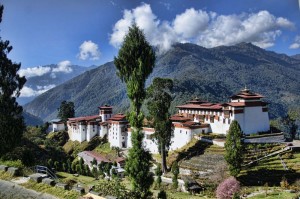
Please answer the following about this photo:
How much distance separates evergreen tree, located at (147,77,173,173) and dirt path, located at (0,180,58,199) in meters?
40.1

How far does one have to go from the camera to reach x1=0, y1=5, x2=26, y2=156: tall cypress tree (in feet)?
100.0

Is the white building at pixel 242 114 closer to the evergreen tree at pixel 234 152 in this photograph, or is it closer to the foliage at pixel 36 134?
the evergreen tree at pixel 234 152

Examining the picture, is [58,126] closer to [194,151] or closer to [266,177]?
[194,151]

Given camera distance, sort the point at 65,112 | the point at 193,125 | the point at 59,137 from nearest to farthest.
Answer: the point at 193,125 < the point at 59,137 < the point at 65,112

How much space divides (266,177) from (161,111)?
66.4ft

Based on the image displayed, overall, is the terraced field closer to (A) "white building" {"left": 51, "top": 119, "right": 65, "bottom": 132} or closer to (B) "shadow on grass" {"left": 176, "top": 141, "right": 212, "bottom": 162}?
(B) "shadow on grass" {"left": 176, "top": 141, "right": 212, "bottom": 162}

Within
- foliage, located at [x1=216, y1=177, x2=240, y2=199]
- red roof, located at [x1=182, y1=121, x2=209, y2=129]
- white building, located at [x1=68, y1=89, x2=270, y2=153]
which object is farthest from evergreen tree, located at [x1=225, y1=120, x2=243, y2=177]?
red roof, located at [x1=182, y1=121, x2=209, y2=129]

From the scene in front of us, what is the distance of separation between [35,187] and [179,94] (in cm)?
16133

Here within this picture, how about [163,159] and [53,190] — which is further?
[163,159]

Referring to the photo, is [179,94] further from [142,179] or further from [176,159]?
[142,179]

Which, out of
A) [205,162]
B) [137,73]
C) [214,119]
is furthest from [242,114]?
[137,73]

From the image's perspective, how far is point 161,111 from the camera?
180 feet

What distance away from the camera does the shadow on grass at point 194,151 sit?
5459cm

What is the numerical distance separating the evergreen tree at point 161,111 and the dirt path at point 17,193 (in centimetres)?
4009
